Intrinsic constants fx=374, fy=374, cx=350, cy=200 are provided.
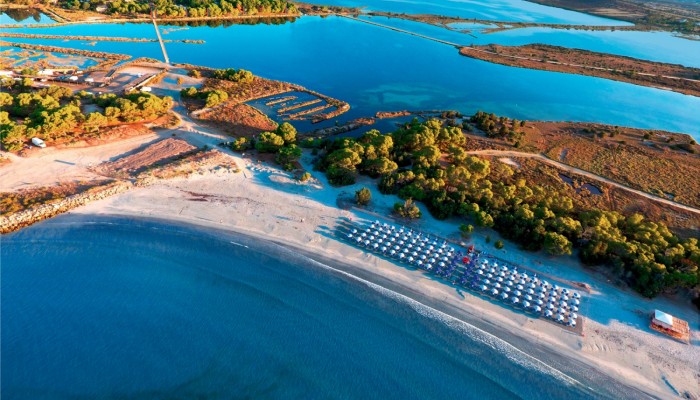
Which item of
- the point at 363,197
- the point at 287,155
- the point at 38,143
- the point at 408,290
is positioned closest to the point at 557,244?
the point at 408,290

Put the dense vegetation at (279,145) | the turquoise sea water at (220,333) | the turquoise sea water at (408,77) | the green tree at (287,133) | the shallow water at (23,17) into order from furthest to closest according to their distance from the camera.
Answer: the shallow water at (23,17), the turquoise sea water at (408,77), the green tree at (287,133), the dense vegetation at (279,145), the turquoise sea water at (220,333)

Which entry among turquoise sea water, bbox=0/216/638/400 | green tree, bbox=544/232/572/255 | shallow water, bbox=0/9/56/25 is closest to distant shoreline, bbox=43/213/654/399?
turquoise sea water, bbox=0/216/638/400

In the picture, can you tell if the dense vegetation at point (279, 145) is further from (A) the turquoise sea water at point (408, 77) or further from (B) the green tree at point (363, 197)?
(A) the turquoise sea water at point (408, 77)

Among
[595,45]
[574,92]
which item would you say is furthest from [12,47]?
[595,45]

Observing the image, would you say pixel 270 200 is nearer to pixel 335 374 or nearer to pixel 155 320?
pixel 155 320

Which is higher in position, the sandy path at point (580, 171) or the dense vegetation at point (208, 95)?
the dense vegetation at point (208, 95)

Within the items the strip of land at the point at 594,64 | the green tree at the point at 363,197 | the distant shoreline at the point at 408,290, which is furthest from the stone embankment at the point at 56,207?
the strip of land at the point at 594,64

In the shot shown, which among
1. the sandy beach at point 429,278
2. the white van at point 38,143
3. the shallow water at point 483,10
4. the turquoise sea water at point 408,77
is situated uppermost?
the shallow water at point 483,10
